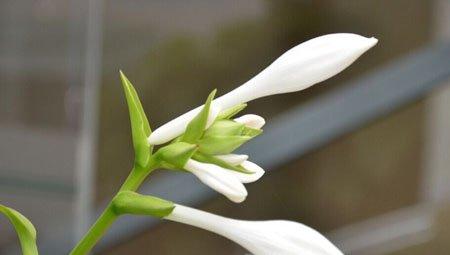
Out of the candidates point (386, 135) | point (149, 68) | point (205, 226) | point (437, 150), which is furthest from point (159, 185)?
point (205, 226)

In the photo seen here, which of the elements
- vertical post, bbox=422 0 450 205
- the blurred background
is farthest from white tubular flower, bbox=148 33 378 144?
vertical post, bbox=422 0 450 205

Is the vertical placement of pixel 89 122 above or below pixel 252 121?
A: above

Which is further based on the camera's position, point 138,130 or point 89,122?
point 89,122

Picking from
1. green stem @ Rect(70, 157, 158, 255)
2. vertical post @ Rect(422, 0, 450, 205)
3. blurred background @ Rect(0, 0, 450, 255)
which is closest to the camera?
green stem @ Rect(70, 157, 158, 255)

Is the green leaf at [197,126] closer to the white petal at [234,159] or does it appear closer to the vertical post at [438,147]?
the white petal at [234,159]

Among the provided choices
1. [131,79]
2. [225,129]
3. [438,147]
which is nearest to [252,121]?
[225,129]

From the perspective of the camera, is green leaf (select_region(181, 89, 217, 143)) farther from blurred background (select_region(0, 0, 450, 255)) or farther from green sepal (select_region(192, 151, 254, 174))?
blurred background (select_region(0, 0, 450, 255))

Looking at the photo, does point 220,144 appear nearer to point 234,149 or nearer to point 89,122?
point 234,149

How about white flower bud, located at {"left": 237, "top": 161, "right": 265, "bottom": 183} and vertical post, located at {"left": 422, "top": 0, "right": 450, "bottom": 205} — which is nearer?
white flower bud, located at {"left": 237, "top": 161, "right": 265, "bottom": 183}
